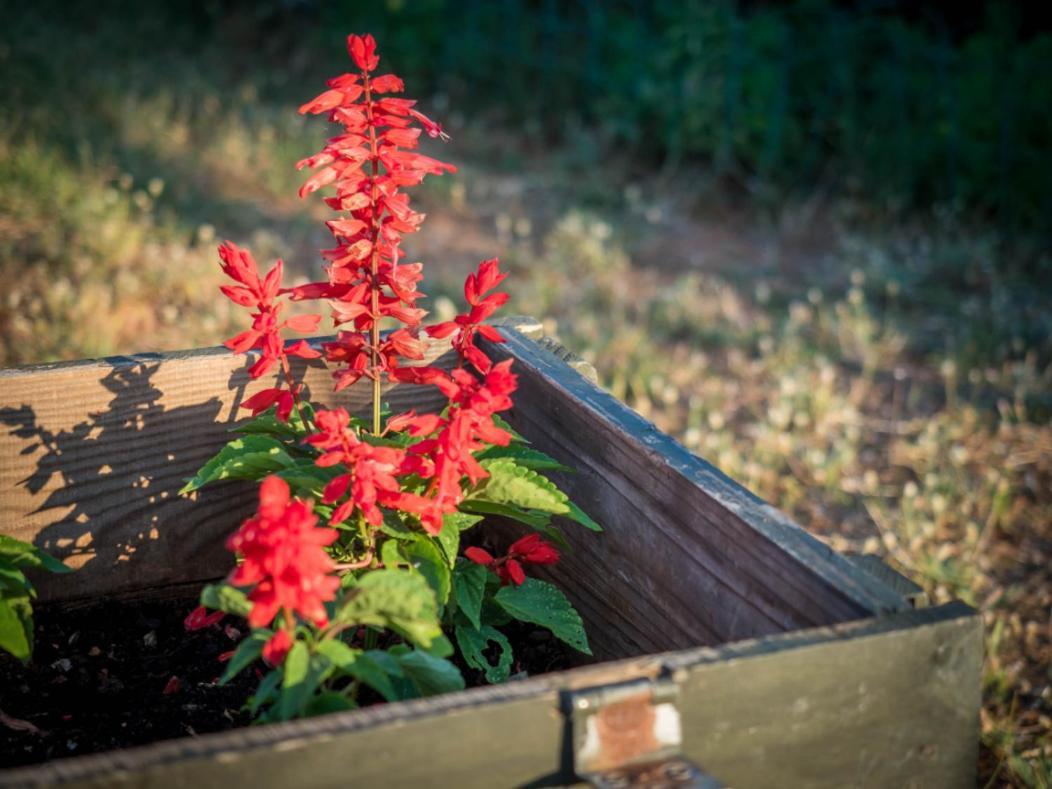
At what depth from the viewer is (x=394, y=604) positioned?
1250 mm

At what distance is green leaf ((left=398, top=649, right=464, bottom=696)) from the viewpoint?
1268 mm

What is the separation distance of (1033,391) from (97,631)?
325cm

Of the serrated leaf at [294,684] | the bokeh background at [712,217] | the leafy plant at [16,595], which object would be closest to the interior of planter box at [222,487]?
the leafy plant at [16,595]

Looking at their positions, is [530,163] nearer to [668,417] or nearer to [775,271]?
[775,271]

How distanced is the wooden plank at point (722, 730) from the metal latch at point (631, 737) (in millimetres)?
15

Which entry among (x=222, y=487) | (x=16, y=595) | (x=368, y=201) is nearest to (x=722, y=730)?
(x=368, y=201)

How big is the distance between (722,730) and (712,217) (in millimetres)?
5173

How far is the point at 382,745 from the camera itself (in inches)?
40.8

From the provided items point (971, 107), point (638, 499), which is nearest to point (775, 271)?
point (971, 107)

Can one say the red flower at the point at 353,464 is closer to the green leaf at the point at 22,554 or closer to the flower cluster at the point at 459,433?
the flower cluster at the point at 459,433

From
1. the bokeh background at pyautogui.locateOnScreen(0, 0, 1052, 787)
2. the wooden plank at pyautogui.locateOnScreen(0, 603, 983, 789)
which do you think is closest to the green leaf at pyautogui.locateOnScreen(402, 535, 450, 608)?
the wooden plank at pyautogui.locateOnScreen(0, 603, 983, 789)

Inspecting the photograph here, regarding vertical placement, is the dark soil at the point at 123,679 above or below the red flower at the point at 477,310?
below

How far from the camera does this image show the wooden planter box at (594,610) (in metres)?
1.05

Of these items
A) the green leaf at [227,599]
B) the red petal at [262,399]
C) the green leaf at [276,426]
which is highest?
the red petal at [262,399]
